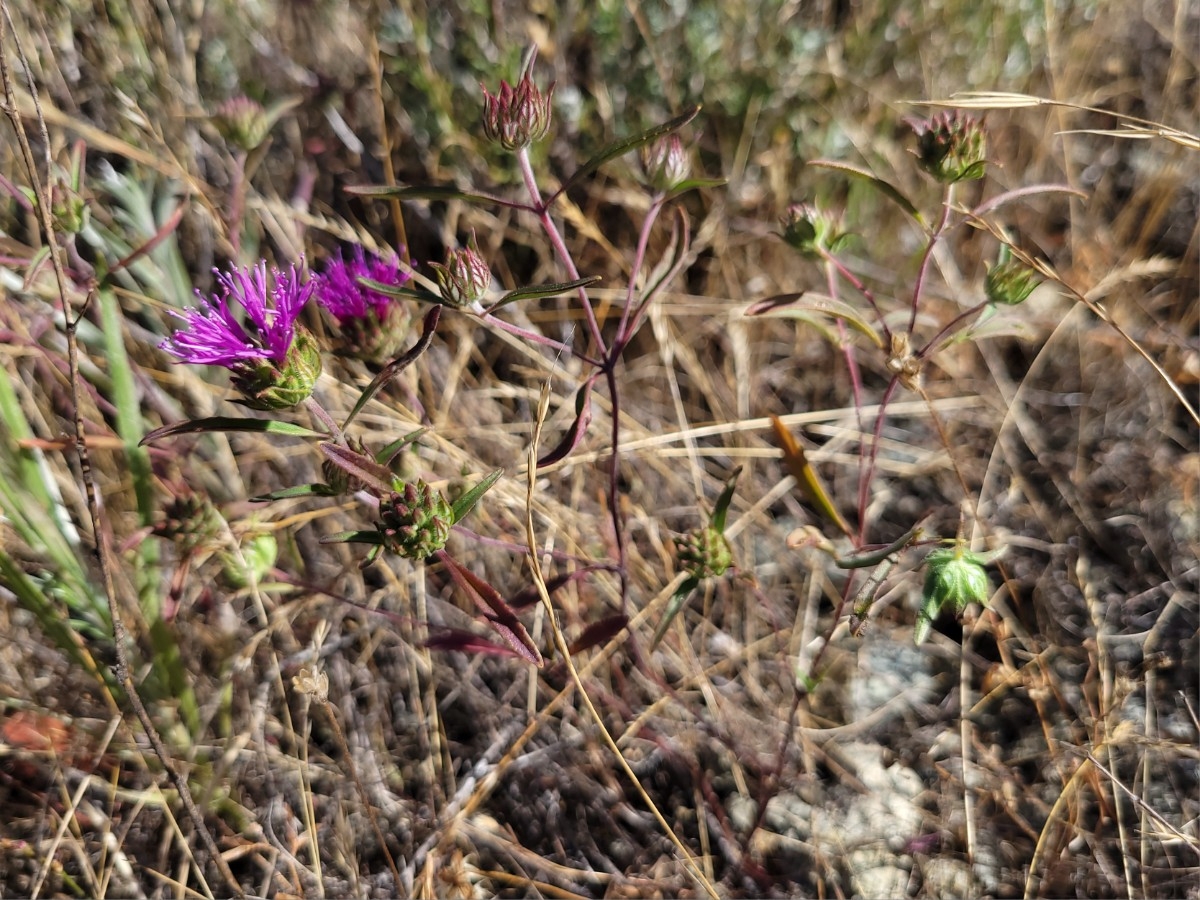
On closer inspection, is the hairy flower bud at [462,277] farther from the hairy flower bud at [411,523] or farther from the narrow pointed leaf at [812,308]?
the narrow pointed leaf at [812,308]

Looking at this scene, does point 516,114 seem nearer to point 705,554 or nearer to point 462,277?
point 462,277

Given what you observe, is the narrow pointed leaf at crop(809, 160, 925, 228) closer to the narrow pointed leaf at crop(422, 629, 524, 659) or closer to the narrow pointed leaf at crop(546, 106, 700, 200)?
the narrow pointed leaf at crop(546, 106, 700, 200)

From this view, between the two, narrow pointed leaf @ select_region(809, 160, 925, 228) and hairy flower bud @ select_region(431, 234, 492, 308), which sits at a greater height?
narrow pointed leaf @ select_region(809, 160, 925, 228)

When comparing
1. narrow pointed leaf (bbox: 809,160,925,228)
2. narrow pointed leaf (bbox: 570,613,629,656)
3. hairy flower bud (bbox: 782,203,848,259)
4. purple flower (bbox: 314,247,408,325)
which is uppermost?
narrow pointed leaf (bbox: 809,160,925,228)

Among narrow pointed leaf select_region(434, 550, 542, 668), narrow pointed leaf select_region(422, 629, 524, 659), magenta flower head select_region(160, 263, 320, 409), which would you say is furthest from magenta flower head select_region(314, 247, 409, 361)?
narrow pointed leaf select_region(422, 629, 524, 659)

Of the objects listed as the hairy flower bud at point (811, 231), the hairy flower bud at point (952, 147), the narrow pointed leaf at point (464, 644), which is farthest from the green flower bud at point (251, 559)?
the hairy flower bud at point (952, 147)

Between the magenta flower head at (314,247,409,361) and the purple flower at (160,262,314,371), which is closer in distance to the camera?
the purple flower at (160,262,314,371)

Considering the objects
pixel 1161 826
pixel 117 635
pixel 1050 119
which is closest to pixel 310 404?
pixel 117 635
